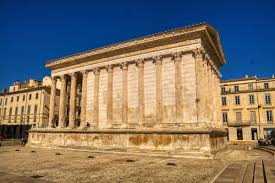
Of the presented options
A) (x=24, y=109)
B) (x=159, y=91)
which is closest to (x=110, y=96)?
(x=159, y=91)

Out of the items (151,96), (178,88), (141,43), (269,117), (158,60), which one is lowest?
(269,117)

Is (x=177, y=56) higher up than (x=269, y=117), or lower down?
higher up

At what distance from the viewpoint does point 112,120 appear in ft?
78.4

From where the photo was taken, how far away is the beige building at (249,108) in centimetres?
4469

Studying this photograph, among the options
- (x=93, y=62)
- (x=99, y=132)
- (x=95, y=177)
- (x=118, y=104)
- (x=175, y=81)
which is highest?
(x=93, y=62)

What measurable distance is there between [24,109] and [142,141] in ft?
113

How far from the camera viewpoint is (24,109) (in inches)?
1815

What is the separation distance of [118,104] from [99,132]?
342 centimetres

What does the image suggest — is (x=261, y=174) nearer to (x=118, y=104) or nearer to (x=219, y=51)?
(x=118, y=104)

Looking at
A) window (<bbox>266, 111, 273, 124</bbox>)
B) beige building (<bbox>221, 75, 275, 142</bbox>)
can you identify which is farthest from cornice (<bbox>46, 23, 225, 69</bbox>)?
window (<bbox>266, 111, 273, 124</bbox>)

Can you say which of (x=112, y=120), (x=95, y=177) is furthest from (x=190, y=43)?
(x=95, y=177)

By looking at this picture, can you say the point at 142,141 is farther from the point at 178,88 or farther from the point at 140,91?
the point at 178,88

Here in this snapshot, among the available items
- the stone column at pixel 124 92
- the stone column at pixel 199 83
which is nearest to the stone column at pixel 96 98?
the stone column at pixel 124 92

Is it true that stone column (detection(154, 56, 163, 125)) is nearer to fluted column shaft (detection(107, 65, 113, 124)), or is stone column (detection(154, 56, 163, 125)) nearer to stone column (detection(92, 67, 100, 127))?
fluted column shaft (detection(107, 65, 113, 124))
